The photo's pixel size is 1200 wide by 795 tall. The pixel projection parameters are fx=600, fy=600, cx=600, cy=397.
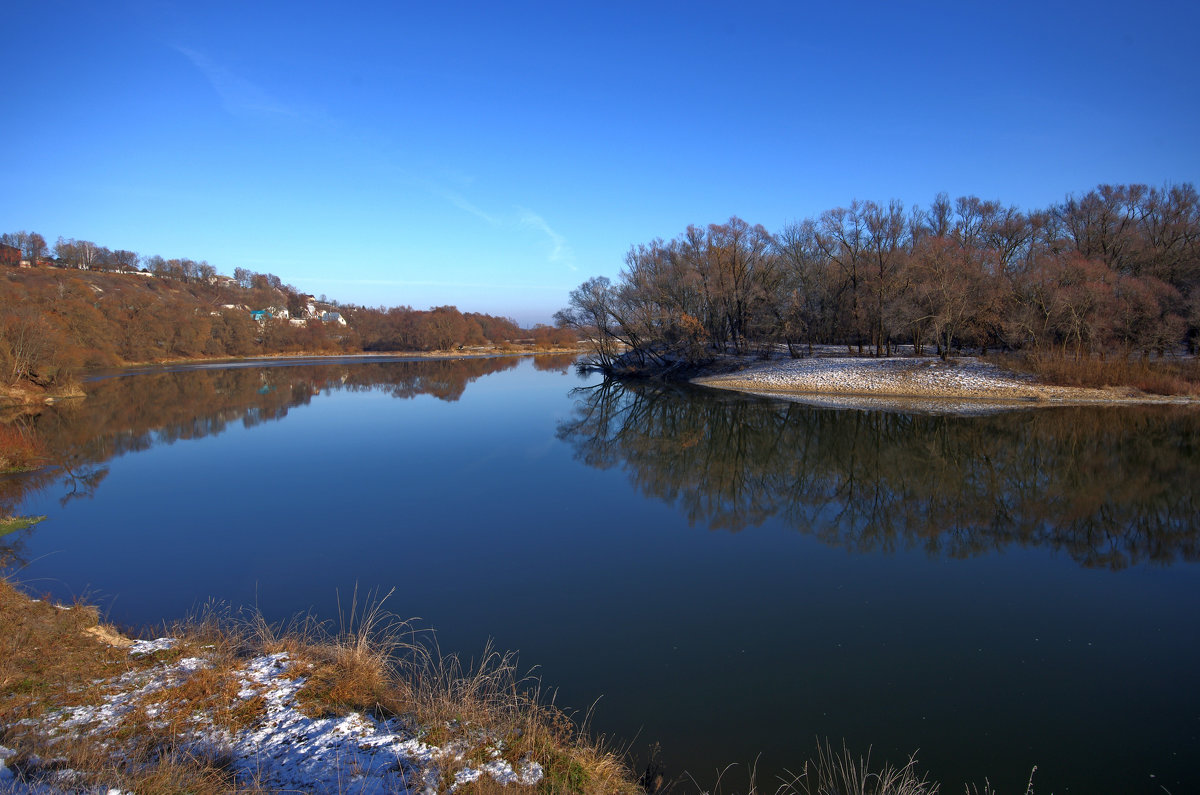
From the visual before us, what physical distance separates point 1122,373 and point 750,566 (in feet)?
94.1

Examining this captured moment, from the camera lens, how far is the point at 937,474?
14.8m

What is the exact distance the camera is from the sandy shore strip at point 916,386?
27000mm

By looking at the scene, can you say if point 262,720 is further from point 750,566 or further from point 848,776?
point 750,566

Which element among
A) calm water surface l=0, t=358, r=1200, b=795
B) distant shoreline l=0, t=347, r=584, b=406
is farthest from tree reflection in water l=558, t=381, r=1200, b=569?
distant shoreline l=0, t=347, r=584, b=406

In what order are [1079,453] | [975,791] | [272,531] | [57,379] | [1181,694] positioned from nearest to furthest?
1. [975,791]
2. [1181,694]
3. [272,531]
4. [1079,453]
5. [57,379]

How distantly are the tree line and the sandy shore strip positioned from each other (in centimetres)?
218

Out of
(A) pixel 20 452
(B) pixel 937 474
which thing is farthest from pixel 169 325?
(B) pixel 937 474

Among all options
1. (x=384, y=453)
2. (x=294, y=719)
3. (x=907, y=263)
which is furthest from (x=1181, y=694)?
(x=907, y=263)

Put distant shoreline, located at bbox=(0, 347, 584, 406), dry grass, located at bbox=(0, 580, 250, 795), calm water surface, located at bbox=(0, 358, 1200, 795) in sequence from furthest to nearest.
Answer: distant shoreline, located at bbox=(0, 347, 584, 406)
calm water surface, located at bbox=(0, 358, 1200, 795)
dry grass, located at bbox=(0, 580, 250, 795)

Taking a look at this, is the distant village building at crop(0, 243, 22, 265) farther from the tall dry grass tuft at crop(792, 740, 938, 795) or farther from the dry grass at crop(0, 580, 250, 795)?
the tall dry grass tuft at crop(792, 740, 938, 795)

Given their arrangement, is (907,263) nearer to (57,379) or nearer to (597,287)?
(597,287)

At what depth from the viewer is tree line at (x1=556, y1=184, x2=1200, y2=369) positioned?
97.4 ft

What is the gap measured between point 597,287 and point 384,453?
97.9ft

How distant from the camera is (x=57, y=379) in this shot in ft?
106
